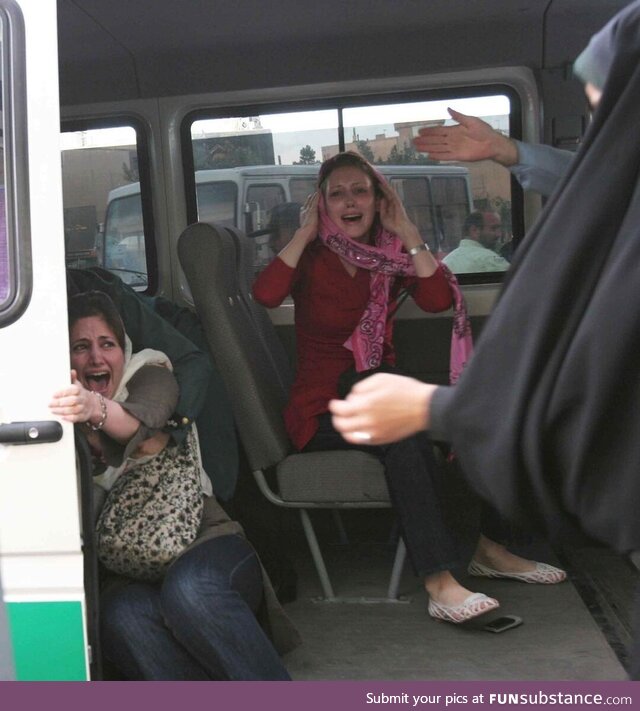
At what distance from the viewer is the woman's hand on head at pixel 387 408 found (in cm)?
126

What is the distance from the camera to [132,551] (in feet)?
7.82

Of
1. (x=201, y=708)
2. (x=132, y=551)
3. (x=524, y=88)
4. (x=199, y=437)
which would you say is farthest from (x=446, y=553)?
(x=524, y=88)

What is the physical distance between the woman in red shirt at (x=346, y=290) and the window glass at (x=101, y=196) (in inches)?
32.7

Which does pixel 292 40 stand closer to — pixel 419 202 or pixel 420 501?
pixel 419 202

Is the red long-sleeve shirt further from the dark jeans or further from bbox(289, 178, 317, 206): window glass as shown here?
bbox(289, 178, 317, 206): window glass

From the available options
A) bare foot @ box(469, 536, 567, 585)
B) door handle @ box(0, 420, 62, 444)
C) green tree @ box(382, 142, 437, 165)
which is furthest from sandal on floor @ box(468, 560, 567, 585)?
door handle @ box(0, 420, 62, 444)

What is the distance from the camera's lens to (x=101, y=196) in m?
4.11

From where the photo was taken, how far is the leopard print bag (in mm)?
2379

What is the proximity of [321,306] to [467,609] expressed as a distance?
1.08 m

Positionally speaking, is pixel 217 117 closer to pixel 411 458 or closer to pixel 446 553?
pixel 411 458

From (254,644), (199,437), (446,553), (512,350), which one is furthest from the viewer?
(446,553)

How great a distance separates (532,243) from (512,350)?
121 millimetres

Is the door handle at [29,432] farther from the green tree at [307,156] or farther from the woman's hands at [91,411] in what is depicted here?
the green tree at [307,156]

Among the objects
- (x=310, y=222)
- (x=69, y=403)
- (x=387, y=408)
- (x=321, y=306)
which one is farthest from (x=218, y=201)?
(x=387, y=408)
